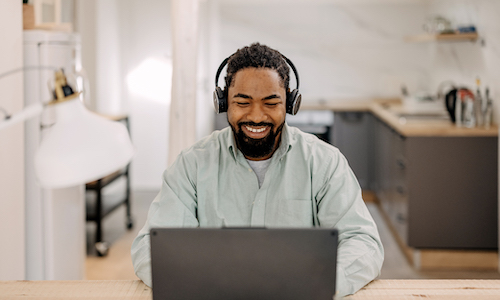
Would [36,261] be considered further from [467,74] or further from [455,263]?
[467,74]

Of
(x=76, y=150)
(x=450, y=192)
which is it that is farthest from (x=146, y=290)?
(x=450, y=192)

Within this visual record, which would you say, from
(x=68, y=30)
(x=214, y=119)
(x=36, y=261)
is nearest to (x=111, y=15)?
(x=214, y=119)

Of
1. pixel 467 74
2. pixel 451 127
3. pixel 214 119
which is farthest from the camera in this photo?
pixel 214 119

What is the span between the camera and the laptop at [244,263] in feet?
3.25

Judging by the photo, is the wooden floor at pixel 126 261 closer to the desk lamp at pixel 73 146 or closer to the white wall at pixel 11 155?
the white wall at pixel 11 155

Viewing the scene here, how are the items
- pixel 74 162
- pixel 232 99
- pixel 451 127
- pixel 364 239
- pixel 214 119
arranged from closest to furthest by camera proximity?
pixel 74 162
pixel 364 239
pixel 232 99
pixel 451 127
pixel 214 119

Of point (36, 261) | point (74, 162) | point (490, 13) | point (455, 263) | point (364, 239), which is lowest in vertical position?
point (455, 263)

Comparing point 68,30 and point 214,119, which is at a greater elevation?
point 68,30

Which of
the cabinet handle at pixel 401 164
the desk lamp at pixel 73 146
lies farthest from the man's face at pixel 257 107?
the cabinet handle at pixel 401 164

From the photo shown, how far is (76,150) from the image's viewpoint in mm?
834

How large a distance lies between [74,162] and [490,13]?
133 inches

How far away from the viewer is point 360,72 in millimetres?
5453

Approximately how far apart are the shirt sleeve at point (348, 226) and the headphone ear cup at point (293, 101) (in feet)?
0.61

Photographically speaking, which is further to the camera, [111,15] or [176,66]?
[111,15]
